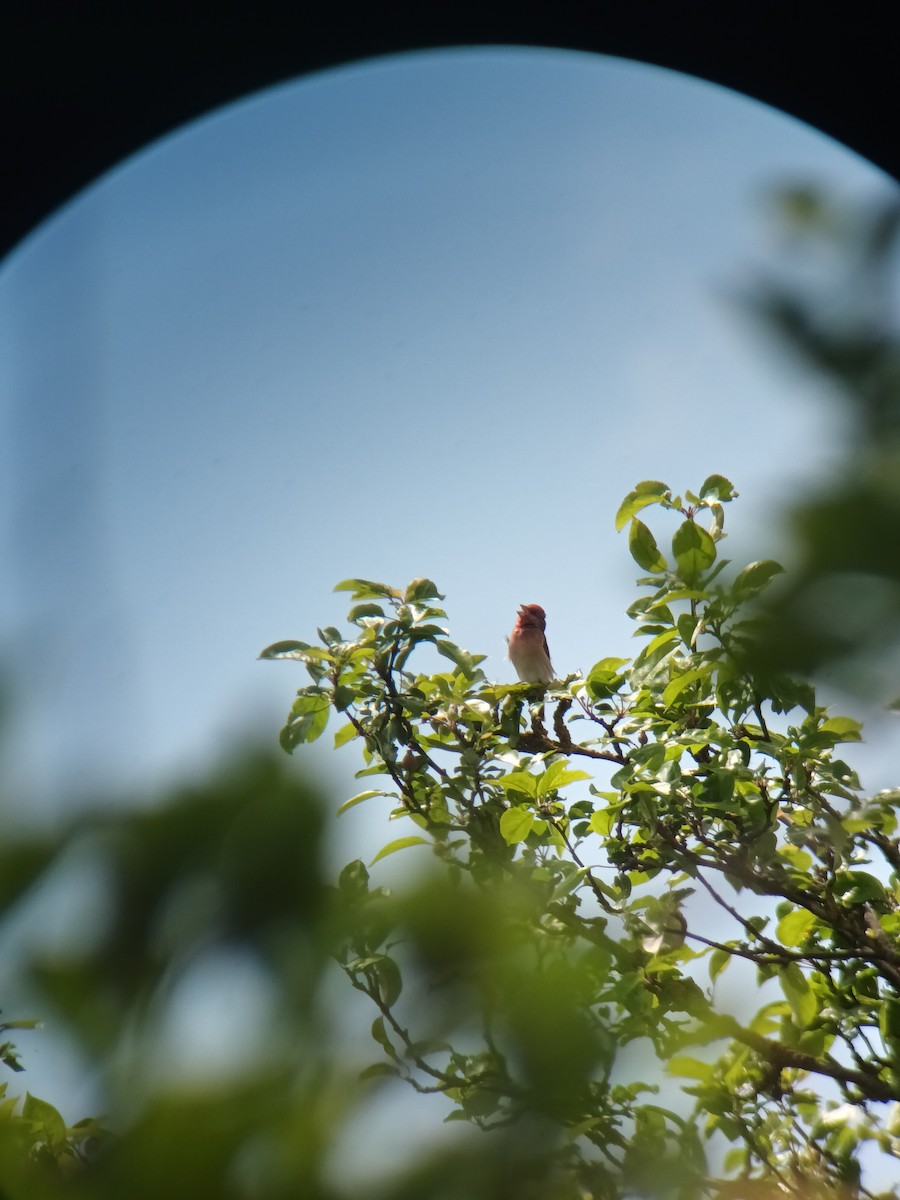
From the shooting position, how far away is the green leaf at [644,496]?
1487mm

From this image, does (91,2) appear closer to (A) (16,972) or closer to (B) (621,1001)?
(A) (16,972)

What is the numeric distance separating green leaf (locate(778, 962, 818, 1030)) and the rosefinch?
1.99 metres

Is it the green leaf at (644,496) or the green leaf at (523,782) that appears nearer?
the green leaf at (644,496)

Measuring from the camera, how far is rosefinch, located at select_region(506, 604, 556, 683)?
145 inches

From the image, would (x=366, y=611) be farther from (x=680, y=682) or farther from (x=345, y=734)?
(x=680, y=682)

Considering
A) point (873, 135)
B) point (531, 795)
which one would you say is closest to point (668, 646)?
point (531, 795)

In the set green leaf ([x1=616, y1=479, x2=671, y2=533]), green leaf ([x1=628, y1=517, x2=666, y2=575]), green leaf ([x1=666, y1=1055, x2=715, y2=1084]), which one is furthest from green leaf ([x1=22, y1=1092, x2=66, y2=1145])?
green leaf ([x1=616, y1=479, x2=671, y2=533])

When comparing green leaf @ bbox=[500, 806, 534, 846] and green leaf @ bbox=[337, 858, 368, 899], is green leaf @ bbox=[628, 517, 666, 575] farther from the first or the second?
green leaf @ bbox=[337, 858, 368, 899]

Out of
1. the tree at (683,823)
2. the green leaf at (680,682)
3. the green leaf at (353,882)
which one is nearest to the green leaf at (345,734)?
the tree at (683,823)

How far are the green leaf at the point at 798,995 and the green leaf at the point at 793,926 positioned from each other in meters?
0.05

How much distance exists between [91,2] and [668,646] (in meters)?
1.26

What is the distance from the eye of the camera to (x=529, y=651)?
3695mm

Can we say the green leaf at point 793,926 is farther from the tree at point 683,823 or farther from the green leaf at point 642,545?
the green leaf at point 642,545

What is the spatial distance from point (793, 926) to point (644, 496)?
82cm
